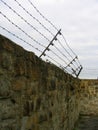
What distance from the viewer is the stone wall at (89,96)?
47.6ft

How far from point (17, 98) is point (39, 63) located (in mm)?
1146

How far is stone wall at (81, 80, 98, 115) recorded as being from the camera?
14500 mm

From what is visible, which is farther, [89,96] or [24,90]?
[89,96]

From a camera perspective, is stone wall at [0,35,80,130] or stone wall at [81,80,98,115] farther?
stone wall at [81,80,98,115]

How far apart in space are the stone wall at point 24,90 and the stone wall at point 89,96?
904 cm

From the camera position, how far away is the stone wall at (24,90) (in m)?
3.14

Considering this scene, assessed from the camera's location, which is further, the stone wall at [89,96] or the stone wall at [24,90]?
the stone wall at [89,96]

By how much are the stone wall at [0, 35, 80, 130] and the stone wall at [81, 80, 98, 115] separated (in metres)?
9.04

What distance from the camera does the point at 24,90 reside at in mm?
3787

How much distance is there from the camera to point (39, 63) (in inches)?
179

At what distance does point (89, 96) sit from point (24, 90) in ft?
36.4

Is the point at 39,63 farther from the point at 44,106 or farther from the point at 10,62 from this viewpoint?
the point at 10,62

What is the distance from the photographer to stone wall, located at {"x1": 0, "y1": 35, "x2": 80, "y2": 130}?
124 inches

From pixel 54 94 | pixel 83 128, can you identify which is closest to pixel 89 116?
pixel 83 128
